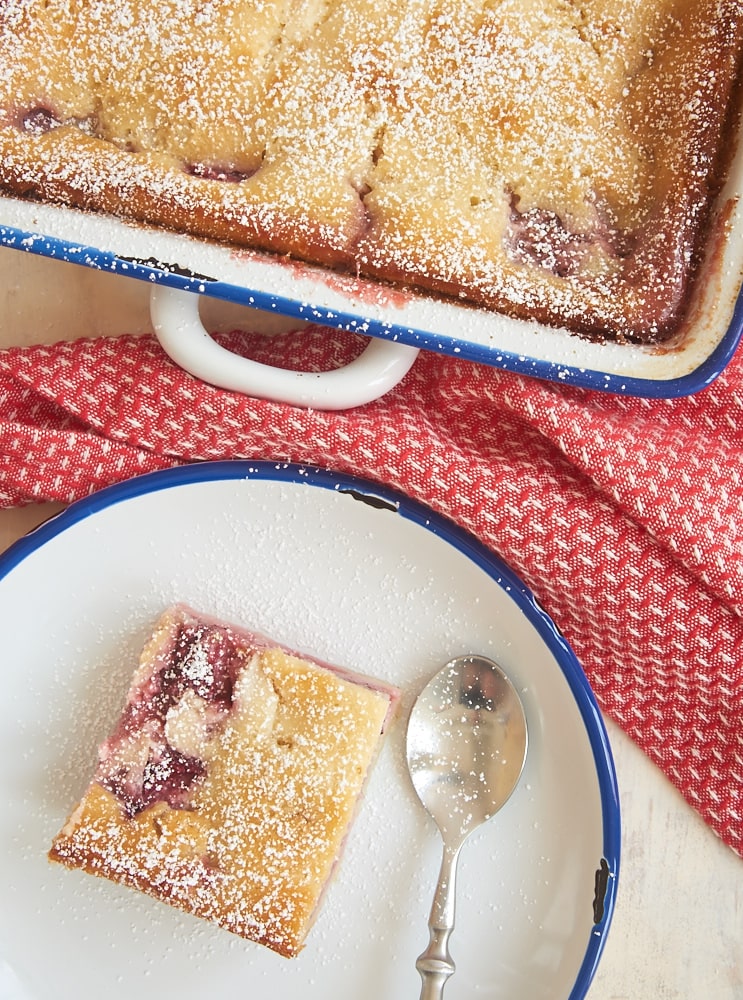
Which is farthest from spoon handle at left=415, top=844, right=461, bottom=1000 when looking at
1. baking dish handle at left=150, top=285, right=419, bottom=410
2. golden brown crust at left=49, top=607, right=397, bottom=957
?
baking dish handle at left=150, top=285, right=419, bottom=410

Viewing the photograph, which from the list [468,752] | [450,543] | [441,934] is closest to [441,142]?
[450,543]

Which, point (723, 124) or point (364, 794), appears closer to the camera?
point (723, 124)

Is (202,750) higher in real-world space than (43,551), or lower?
lower

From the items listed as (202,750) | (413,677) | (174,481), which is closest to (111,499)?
(174,481)

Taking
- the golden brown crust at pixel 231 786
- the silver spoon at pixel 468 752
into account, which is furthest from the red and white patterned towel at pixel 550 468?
the golden brown crust at pixel 231 786

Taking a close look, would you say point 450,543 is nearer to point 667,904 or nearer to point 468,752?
point 468,752

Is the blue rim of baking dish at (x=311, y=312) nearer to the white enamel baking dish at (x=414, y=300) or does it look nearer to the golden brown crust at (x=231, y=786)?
the white enamel baking dish at (x=414, y=300)

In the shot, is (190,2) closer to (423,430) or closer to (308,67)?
(308,67)
